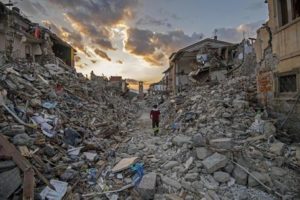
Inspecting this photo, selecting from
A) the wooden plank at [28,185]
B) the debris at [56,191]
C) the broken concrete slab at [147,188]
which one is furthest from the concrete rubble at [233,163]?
the wooden plank at [28,185]

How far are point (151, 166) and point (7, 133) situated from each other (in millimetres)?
3765

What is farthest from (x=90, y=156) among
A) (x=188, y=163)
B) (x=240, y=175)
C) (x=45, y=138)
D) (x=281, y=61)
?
(x=281, y=61)

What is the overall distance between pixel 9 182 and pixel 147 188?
273 centimetres

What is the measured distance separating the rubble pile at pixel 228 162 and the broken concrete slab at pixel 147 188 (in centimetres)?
2

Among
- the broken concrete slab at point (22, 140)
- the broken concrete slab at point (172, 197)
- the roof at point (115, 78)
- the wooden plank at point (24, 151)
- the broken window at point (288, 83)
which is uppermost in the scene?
the roof at point (115, 78)

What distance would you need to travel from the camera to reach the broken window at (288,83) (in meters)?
7.36

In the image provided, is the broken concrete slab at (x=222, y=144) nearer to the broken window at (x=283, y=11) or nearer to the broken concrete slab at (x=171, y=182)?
the broken concrete slab at (x=171, y=182)

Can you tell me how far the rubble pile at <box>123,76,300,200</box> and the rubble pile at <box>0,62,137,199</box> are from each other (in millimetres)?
1578

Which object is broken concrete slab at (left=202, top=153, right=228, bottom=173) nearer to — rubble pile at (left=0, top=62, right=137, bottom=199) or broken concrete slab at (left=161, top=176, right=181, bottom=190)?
broken concrete slab at (left=161, top=176, right=181, bottom=190)

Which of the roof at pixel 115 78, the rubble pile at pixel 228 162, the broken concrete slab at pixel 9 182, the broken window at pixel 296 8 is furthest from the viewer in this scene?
the roof at pixel 115 78

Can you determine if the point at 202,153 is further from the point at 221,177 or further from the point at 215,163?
the point at 221,177

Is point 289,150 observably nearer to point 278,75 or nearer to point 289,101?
point 289,101

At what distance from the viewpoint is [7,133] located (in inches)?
224

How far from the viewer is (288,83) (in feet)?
25.2
